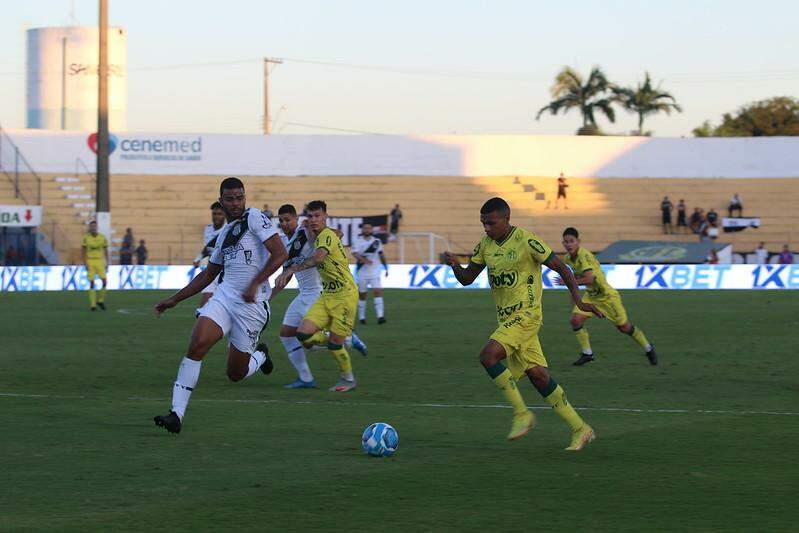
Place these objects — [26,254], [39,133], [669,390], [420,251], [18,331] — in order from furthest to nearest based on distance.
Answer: [39,133]
[420,251]
[26,254]
[18,331]
[669,390]

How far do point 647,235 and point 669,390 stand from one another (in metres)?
41.1

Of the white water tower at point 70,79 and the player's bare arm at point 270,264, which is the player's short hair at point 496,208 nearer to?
the player's bare arm at point 270,264

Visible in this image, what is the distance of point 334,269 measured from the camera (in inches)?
562

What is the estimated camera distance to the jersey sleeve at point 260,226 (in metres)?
10.8

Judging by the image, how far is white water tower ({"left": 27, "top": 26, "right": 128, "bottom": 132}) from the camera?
8025 cm

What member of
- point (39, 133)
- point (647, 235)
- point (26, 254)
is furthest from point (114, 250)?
point (647, 235)

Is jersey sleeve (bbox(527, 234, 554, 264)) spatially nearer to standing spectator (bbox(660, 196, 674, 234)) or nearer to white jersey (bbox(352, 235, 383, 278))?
white jersey (bbox(352, 235, 383, 278))

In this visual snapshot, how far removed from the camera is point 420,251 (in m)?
53.2

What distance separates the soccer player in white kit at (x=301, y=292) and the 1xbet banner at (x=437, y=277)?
25761 millimetres

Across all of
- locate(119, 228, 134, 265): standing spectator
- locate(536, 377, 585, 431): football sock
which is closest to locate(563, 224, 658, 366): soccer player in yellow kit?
locate(536, 377, 585, 431): football sock

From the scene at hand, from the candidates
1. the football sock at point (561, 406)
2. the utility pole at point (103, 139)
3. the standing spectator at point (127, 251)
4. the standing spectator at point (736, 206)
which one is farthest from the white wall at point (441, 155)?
the football sock at point (561, 406)

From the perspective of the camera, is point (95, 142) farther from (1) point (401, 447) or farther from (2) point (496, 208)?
(1) point (401, 447)

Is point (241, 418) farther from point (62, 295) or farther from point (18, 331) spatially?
point (62, 295)

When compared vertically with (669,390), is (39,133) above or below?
above
